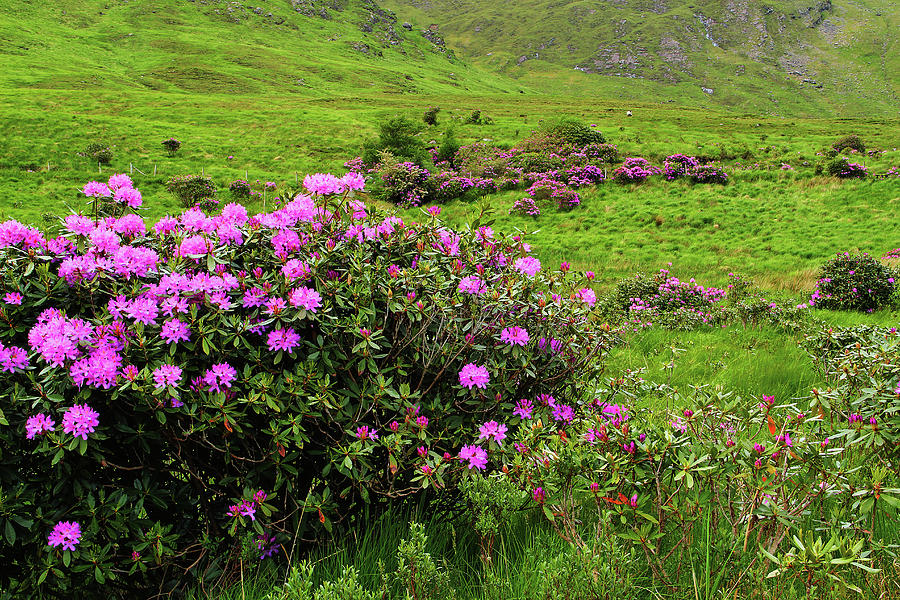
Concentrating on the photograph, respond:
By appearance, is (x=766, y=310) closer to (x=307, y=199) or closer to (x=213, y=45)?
(x=307, y=199)

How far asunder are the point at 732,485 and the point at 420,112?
183ft

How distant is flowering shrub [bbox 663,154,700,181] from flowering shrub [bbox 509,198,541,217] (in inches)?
376

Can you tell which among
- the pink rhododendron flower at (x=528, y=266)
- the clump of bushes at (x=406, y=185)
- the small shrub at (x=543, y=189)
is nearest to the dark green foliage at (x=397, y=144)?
the clump of bushes at (x=406, y=185)

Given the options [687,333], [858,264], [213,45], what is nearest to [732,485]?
[687,333]

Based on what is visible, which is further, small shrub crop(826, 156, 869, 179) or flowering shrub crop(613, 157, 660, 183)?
flowering shrub crop(613, 157, 660, 183)

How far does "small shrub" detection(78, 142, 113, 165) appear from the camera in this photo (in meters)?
32.3

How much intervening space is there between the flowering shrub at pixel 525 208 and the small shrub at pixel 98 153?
27215mm

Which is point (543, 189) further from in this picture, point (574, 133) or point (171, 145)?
point (171, 145)

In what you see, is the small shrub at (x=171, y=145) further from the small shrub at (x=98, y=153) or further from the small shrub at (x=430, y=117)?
the small shrub at (x=430, y=117)

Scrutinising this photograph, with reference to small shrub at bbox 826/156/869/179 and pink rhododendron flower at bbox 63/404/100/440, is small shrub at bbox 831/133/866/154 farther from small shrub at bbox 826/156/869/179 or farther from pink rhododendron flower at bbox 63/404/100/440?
pink rhododendron flower at bbox 63/404/100/440

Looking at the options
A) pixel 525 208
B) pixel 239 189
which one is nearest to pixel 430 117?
pixel 239 189

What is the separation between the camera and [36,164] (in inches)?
1201

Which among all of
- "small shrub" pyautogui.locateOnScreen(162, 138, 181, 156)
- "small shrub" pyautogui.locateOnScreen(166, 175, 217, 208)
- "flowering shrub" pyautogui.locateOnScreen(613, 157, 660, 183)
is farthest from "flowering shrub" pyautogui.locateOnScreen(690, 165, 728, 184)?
"small shrub" pyautogui.locateOnScreen(162, 138, 181, 156)

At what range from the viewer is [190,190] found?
27.7 metres
